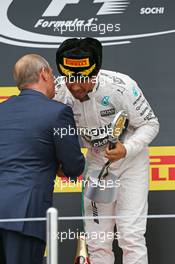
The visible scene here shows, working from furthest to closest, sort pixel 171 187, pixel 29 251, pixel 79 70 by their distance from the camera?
1. pixel 171 187
2. pixel 79 70
3. pixel 29 251

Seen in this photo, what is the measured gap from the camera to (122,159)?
2.68m

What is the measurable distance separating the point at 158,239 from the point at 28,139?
97cm

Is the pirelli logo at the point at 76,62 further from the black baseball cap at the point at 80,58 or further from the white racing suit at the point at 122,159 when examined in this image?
the white racing suit at the point at 122,159

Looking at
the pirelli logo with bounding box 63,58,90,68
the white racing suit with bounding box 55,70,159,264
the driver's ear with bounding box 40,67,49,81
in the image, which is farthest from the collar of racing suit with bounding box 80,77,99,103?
the driver's ear with bounding box 40,67,49,81

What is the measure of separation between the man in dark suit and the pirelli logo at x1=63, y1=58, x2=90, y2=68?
27 cm

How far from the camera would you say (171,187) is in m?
2.97

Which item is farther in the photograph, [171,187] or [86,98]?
[171,187]

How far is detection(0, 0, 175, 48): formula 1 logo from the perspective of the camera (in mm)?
2982

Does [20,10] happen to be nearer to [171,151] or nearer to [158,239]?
[171,151]

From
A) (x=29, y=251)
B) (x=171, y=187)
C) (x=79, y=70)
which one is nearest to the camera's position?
(x=29, y=251)

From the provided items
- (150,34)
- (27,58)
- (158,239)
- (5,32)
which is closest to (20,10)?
(5,32)

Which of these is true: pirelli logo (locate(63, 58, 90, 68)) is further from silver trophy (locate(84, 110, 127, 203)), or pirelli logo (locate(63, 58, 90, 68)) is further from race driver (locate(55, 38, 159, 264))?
silver trophy (locate(84, 110, 127, 203))

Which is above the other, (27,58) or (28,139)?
(27,58)

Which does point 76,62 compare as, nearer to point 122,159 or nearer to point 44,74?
point 44,74
